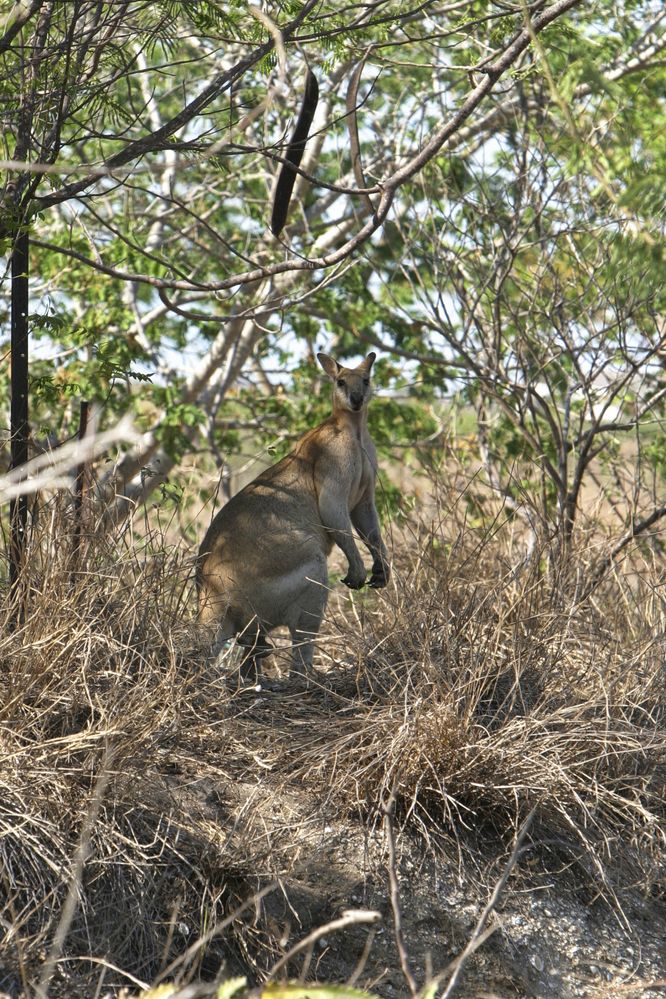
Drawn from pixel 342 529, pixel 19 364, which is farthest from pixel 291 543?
pixel 19 364

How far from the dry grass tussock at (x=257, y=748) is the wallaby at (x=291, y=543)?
1.39 ft

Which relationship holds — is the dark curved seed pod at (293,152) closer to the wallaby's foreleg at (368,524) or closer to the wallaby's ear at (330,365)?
the wallaby's ear at (330,365)

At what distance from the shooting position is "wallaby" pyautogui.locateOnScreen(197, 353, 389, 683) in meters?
6.84

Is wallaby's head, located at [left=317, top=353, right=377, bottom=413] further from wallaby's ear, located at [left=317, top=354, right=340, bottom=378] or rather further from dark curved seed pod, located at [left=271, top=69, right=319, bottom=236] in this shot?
dark curved seed pod, located at [left=271, top=69, right=319, bottom=236]

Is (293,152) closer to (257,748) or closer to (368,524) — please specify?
(368,524)

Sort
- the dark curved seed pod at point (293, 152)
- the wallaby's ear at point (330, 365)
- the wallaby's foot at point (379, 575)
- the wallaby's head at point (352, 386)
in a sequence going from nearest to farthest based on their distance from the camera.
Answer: the dark curved seed pod at point (293, 152)
the wallaby's foot at point (379, 575)
the wallaby's head at point (352, 386)
the wallaby's ear at point (330, 365)

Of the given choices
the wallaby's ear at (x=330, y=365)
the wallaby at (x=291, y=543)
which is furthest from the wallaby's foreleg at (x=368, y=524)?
the wallaby's ear at (x=330, y=365)

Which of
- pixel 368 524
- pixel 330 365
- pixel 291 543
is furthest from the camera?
pixel 330 365

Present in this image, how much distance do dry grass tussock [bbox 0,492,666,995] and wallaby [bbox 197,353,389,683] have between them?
0.42 meters

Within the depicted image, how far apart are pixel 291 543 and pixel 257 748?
1583 millimetres

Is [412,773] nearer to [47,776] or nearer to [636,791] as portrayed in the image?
[636,791]

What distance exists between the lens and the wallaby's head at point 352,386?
7512mm

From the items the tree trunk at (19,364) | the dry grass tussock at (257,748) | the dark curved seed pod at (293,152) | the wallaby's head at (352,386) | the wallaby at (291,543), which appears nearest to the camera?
the dry grass tussock at (257,748)

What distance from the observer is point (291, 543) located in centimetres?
696
